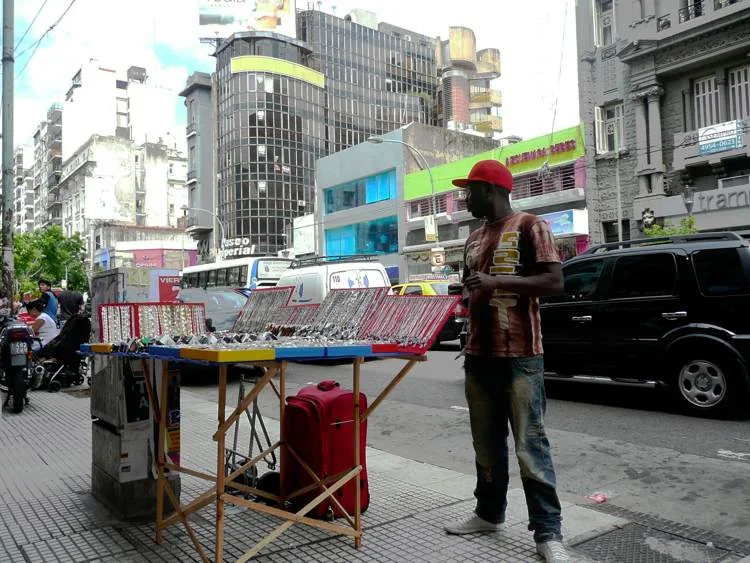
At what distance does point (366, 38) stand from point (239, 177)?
2626cm

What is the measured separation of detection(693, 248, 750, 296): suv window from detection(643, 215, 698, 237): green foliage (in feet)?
48.6

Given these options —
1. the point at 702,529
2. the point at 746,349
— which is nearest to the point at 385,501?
the point at 702,529

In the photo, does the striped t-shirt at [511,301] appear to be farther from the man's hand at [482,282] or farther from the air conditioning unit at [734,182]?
the air conditioning unit at [734,182]

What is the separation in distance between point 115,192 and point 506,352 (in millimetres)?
99472

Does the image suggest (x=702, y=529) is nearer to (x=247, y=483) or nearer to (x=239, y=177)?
(x=247, y=483)

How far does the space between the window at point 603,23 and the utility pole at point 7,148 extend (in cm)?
2371

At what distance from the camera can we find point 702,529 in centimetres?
376

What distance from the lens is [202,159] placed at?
7869cm

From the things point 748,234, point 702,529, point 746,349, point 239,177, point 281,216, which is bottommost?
point 702,529

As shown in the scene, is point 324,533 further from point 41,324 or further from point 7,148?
point 7,148

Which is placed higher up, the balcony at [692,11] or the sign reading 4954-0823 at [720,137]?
the balcony at [692,11]

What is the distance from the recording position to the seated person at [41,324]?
10.1 meters

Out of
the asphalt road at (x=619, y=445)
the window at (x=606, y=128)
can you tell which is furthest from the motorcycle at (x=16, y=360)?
the window at (x=606, y=128)

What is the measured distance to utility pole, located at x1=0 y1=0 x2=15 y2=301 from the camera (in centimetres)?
1153
